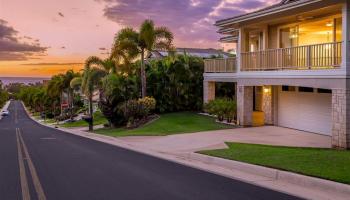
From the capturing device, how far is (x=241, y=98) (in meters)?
25.5

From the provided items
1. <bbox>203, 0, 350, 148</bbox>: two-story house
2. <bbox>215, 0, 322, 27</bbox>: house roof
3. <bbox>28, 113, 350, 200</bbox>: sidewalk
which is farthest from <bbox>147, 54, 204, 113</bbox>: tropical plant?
<bbox>28, 113, 350, 200</bbox>: sidewalk

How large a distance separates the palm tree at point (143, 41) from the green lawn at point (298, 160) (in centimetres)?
1911

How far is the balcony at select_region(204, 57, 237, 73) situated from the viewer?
29828 mm

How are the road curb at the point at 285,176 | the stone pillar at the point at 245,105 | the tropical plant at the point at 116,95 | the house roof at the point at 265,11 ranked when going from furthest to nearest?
the tropical plant at the point at 116,95
the stone pillar at the point at 245,105
the house roof at the point at 265,11
the road curb at the point at 285,176

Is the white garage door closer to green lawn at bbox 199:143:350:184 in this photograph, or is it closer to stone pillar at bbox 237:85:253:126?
stone pillar at bbox 237:85:253:126

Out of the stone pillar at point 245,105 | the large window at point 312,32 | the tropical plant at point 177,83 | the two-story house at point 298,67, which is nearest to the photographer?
the two-story house at point 298,67

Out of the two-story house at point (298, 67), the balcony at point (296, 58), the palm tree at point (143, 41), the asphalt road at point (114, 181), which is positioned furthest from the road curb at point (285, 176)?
the palm tree at point (143, 41)

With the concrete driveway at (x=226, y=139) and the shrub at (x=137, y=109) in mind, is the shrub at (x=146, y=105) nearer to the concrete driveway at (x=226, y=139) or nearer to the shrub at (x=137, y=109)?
the shrub at (x=137, y=109)

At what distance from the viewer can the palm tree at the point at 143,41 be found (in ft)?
111

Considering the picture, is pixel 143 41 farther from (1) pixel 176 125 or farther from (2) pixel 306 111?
(2) pixel 306 111

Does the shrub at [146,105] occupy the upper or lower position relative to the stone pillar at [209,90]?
lower

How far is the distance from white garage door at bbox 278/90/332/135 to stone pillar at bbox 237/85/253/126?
5.09 ft

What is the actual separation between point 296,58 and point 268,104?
5431mm

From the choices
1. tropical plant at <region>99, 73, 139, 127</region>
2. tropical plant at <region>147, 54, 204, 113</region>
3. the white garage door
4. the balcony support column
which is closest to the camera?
the balcony support column
